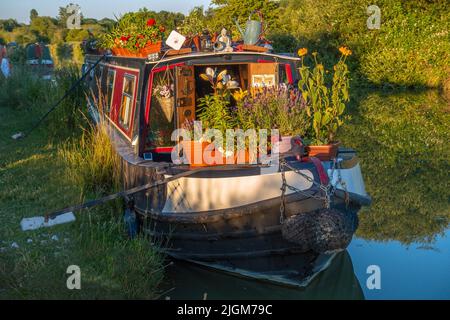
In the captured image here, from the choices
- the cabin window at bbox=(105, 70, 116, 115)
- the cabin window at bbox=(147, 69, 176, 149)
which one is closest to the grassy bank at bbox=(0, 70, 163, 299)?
the cabin window at bbox=(105, 70, 116, 115)

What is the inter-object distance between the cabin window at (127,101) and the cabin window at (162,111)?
14.2 inches

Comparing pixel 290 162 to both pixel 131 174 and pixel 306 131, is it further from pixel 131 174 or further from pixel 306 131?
pixel 131 174

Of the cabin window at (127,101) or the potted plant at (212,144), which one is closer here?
the potted plant at (212,144)

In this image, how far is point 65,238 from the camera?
5.76m

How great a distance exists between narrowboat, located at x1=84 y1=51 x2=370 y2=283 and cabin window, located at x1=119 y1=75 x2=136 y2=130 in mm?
187

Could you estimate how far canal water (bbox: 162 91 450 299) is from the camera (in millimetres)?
5934

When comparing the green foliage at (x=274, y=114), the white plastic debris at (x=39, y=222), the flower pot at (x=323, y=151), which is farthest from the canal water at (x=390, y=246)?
the green foliage at (x=274, y=114)

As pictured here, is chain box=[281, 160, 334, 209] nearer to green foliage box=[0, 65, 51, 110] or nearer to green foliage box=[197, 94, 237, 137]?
green foliage box=[197, 94, 237, 137]

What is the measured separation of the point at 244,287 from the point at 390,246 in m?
2.16

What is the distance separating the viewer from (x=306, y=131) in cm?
620

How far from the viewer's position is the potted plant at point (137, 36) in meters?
7.04

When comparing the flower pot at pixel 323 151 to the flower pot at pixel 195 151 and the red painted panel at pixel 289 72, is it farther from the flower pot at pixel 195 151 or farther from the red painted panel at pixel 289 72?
the red painted panel at pixel 289 72

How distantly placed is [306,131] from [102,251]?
247 centimetres

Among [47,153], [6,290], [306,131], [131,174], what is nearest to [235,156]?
[306,131]
